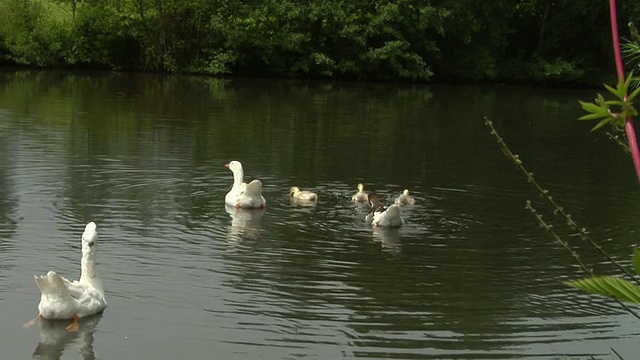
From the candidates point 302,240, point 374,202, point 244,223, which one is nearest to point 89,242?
point 302,240

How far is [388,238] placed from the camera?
1284 cm

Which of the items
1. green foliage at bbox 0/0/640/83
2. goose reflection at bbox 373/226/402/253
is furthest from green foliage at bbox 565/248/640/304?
green foliage at bbox 0/0/640/83

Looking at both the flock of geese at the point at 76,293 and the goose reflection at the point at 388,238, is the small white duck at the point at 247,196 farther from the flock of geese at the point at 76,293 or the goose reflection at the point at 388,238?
the flock of geese at the point at 76,293

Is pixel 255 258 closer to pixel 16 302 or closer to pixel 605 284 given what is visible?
pixel 16 302

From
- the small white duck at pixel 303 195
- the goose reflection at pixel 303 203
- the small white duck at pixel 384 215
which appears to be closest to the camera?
the small white duck at pixel 384 215

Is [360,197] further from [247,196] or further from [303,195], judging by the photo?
[247,196]

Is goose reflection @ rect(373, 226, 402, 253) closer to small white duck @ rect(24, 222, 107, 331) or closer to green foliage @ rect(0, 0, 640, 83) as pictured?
small white duck @ rect(24, 222, 107, 331)

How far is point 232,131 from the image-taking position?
23297 mm

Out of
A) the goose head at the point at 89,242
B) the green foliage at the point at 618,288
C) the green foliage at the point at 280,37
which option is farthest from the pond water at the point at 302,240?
the green foliage at the point at 280,37

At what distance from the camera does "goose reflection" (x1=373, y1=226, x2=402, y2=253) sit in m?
12.4

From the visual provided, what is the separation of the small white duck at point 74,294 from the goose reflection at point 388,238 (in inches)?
166

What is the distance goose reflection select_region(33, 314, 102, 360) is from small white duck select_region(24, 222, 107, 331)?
6 centimetres

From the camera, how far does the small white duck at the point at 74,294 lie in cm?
841

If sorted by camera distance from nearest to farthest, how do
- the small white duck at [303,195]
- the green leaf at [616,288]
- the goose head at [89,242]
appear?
the green leaf at [616,288] → the goose head at [89,242] → the small white duck at [303,195]
